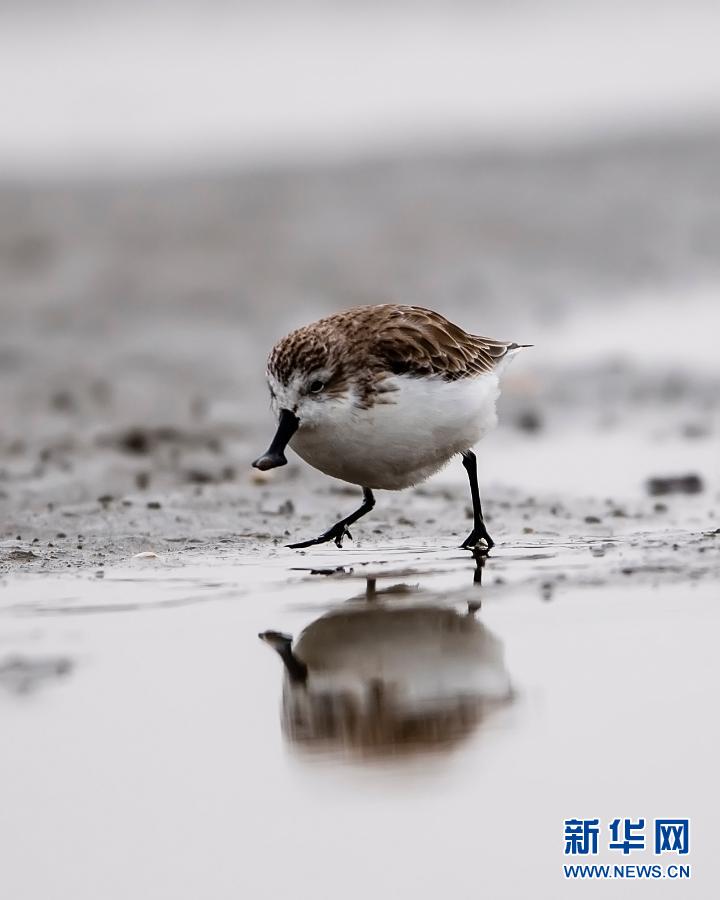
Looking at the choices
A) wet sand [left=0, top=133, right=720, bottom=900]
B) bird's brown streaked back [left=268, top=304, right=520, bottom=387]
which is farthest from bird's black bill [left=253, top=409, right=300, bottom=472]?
wet sand [left=0, top=133, right=720, bottom=900]

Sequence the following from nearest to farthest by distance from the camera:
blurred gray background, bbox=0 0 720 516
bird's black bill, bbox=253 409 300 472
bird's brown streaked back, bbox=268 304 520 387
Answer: bird's black bill, bbox=253 409 300 472 → bird's brown streaked back, bbox=268 304 520 387 → blurred gray background, bbox=0 0 720 516

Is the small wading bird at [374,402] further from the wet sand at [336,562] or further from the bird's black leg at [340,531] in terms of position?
the wet sand at [336,562]

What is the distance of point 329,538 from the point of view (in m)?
6.86

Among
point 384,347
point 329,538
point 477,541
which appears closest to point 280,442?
point 384,347

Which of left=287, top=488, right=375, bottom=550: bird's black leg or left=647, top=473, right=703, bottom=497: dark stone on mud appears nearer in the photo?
left=287, top=488, right=375, bottom=550: bird's black leg

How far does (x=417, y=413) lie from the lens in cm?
644

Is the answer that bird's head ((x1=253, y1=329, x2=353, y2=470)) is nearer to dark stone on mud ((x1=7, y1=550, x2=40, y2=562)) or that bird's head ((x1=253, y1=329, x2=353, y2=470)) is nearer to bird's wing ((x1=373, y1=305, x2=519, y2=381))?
bird's wing ((x1=373, y1=305, x2=519, y2=381))

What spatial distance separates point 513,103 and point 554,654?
606 inches

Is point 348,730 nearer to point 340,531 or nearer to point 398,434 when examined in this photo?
point 398,434

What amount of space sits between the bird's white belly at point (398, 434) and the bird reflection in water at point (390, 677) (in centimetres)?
101

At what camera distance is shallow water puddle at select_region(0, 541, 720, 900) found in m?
3.32

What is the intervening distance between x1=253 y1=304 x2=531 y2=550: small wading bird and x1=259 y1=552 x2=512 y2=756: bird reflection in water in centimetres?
103

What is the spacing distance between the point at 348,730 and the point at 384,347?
9.09 feet

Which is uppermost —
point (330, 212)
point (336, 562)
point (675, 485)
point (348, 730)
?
point (330, 212)
